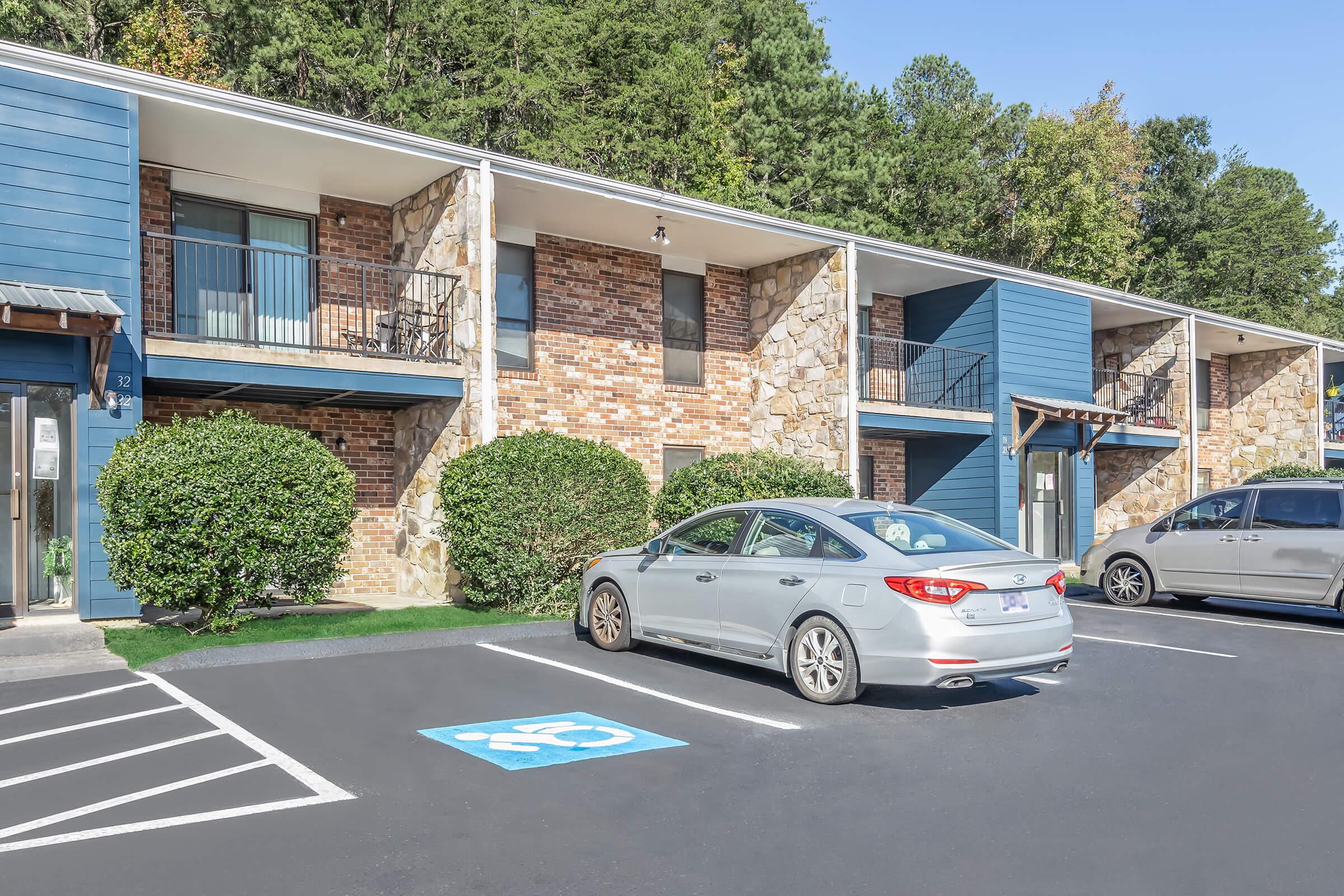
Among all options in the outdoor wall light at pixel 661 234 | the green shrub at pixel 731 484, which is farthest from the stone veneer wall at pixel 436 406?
the outdoor wall light at pixel 661 234

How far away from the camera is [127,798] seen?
189 inches

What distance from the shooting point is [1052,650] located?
22.3 feet

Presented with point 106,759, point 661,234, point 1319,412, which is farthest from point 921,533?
point 1319,412

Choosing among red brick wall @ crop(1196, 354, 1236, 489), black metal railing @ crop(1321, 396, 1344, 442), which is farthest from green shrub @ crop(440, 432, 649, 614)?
black metal railing @ crop(1321, 396, 1344, 442)

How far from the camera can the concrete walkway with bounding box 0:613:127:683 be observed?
26.1 feet

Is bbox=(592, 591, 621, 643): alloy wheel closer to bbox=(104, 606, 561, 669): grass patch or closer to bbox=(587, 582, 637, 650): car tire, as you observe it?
bbox=(587, 582, 637, 650): car tire

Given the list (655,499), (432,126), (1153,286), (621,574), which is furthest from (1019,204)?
(621,574)

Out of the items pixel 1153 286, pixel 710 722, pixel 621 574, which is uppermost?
pixel 1153 286

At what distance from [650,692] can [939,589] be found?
7.48 feet

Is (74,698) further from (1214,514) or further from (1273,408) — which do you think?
(1273,408)

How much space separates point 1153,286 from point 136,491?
140 ft

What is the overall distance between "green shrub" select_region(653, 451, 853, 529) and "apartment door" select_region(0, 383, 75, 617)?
655 centimetres

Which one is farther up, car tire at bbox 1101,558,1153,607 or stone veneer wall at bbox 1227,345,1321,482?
stone veneer wall at bbox 1227,345,1321,482

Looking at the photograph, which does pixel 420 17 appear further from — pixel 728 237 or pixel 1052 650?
pixel 1052 650
